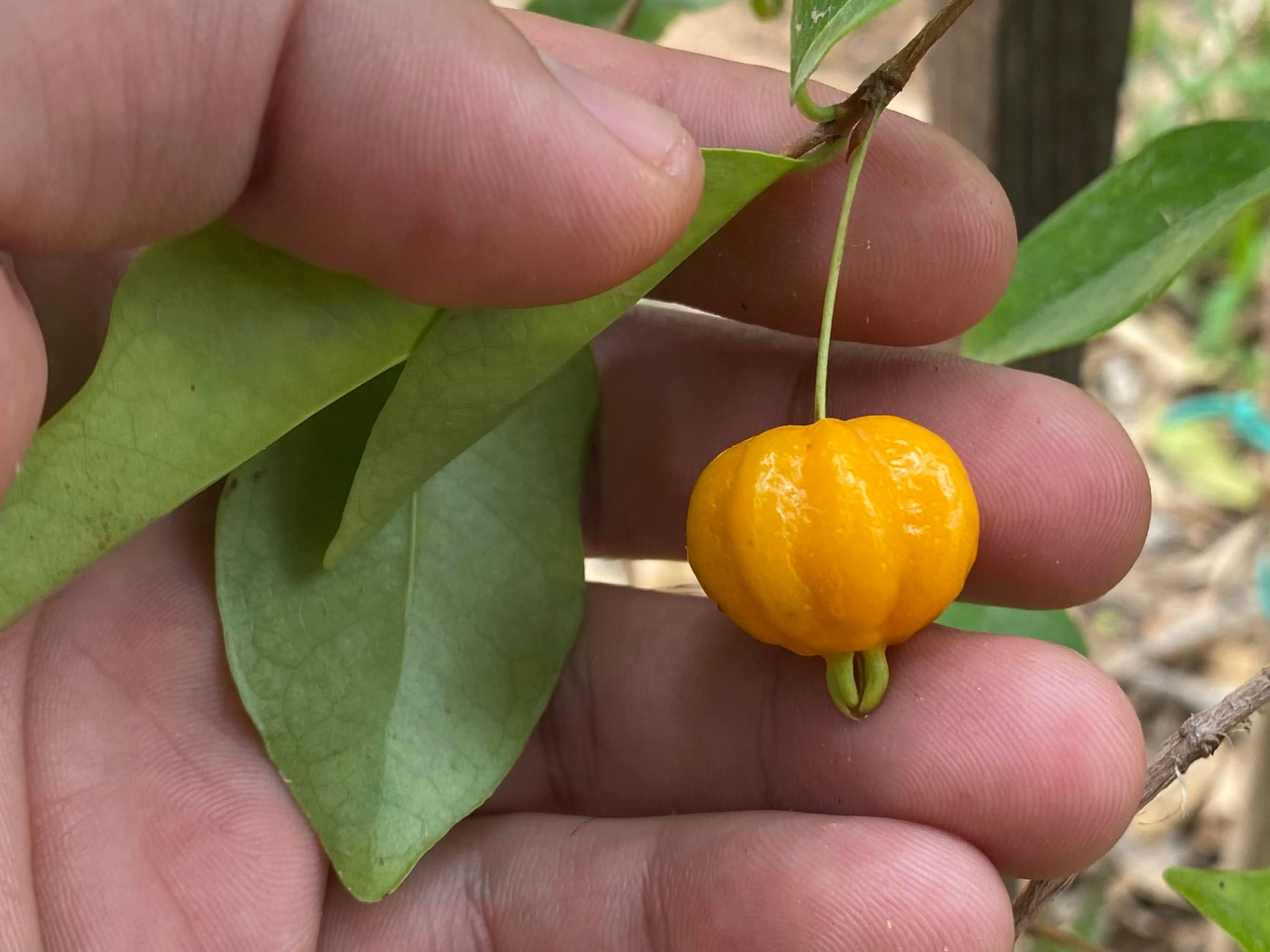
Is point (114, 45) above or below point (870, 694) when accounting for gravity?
above

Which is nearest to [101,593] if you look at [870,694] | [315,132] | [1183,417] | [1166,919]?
[315,132]

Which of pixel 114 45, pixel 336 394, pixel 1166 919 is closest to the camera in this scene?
pixel 114 45

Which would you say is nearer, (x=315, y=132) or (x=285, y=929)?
(x=315, y=132)

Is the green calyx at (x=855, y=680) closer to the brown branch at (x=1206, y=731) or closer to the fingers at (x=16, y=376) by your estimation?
the brown branch at (x=1206, y=731)

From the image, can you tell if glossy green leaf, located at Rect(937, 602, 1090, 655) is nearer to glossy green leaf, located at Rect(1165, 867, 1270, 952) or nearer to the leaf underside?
glossy green leaf, located at Rect(1165, 867, 1270, 952)

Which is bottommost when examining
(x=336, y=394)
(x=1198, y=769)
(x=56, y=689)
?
(x=1198, y=769)

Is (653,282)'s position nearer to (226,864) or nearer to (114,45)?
(114,45)

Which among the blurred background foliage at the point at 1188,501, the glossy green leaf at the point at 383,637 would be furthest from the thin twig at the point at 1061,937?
the glossy green leaf at the point at 383,637

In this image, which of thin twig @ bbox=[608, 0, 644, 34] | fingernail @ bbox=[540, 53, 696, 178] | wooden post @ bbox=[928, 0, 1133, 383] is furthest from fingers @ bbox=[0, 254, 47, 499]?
wooden post @ bbox=[928, 0, 1133, 383]
